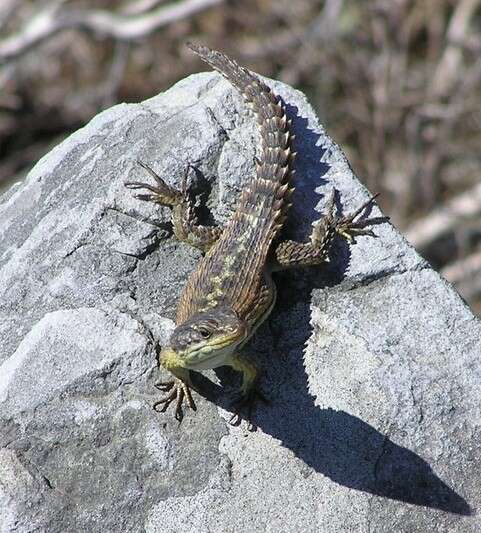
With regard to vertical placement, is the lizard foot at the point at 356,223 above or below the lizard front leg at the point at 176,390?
below

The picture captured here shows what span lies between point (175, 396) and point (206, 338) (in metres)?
0.50

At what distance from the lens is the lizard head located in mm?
5156

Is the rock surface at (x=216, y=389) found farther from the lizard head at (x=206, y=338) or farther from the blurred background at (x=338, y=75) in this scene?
→ the blurred background at (x=338, y=75)

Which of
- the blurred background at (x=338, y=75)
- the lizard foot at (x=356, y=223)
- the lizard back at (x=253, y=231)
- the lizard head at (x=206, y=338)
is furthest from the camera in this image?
the blurred background at (x=338, y=75)

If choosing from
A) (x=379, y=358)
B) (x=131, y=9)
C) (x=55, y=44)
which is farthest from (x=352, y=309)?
(x=55, y=44)

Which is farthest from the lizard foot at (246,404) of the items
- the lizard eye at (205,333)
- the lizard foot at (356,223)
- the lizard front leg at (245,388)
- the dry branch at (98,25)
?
the dry branch at (98,25)

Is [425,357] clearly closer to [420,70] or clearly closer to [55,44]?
[420,70]

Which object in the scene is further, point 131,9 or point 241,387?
point 131,9

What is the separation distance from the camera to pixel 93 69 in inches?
472

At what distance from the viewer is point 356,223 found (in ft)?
19.8

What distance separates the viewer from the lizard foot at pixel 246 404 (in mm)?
5508

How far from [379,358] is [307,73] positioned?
5.91m

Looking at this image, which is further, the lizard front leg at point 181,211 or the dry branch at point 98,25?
the dry branch at point 98,25

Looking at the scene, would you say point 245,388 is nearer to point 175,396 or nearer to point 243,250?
point 175,396
